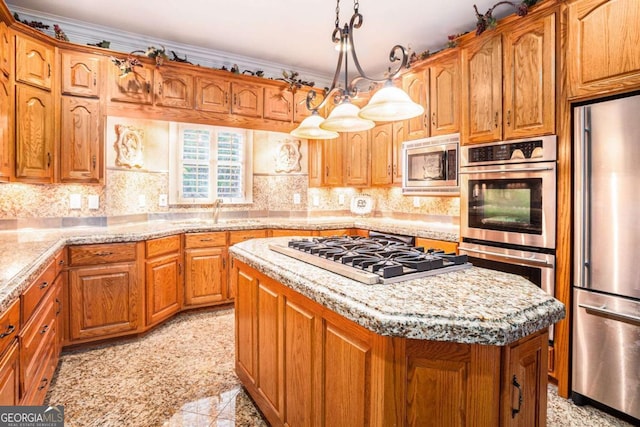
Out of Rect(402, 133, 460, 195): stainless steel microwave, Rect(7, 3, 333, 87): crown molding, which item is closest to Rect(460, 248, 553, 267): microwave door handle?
Rect(402, 133, 460, 195): stainless steel microwave

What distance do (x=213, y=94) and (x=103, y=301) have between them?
7.65 feet

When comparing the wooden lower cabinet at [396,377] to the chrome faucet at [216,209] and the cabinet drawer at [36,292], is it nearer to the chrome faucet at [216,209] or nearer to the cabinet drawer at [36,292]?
the cabinet drawer at [36,292]

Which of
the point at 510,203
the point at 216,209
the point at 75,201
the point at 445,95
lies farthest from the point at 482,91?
the point at 75,201

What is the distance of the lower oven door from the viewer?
92.4 inches

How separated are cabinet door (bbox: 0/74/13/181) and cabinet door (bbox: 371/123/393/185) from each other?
346 centimetres

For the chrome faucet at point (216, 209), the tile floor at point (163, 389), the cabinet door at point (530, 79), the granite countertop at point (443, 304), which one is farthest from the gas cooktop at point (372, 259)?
the chrome faucet at point (216, 209)

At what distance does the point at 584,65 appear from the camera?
85.0 inches

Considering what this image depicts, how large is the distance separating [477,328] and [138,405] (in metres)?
2.12

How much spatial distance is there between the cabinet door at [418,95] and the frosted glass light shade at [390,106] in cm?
184

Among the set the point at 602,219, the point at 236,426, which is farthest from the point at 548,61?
the point at 236,426

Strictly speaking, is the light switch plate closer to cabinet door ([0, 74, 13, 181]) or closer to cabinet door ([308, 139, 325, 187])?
cabinet door ([0, 74, 13, 181])

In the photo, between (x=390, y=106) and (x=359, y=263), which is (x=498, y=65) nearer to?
(x=390, y=106)

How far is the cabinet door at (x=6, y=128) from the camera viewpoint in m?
2.54
